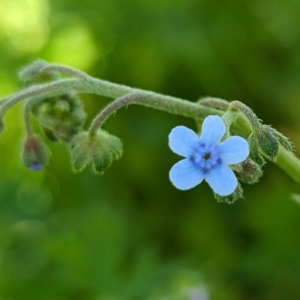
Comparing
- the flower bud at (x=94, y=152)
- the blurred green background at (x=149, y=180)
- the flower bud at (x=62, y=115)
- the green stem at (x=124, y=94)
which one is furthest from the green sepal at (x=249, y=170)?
the blurred green background at (x=149, y=180)

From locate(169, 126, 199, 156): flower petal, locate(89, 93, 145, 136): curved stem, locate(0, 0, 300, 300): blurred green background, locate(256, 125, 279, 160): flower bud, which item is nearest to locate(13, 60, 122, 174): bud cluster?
locate(89, 93, 145, 136): curved stem

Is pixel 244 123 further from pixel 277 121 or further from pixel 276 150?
pixel 277 121

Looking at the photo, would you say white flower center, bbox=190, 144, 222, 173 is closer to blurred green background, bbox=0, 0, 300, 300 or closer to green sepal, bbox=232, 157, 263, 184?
green sepal, bbox=232, 157, 263, 184

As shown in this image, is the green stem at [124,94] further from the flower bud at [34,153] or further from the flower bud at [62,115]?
the flower bud at [34,153]

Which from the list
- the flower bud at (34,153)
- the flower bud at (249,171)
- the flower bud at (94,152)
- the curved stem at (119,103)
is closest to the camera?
the flower bud at (249,171)


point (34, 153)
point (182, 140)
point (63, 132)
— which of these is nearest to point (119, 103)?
point (182, 140)

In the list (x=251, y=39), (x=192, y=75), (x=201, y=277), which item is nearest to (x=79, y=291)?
(x=201, y=277)

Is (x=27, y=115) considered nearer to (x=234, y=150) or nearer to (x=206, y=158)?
A: (x=206, y=158)
